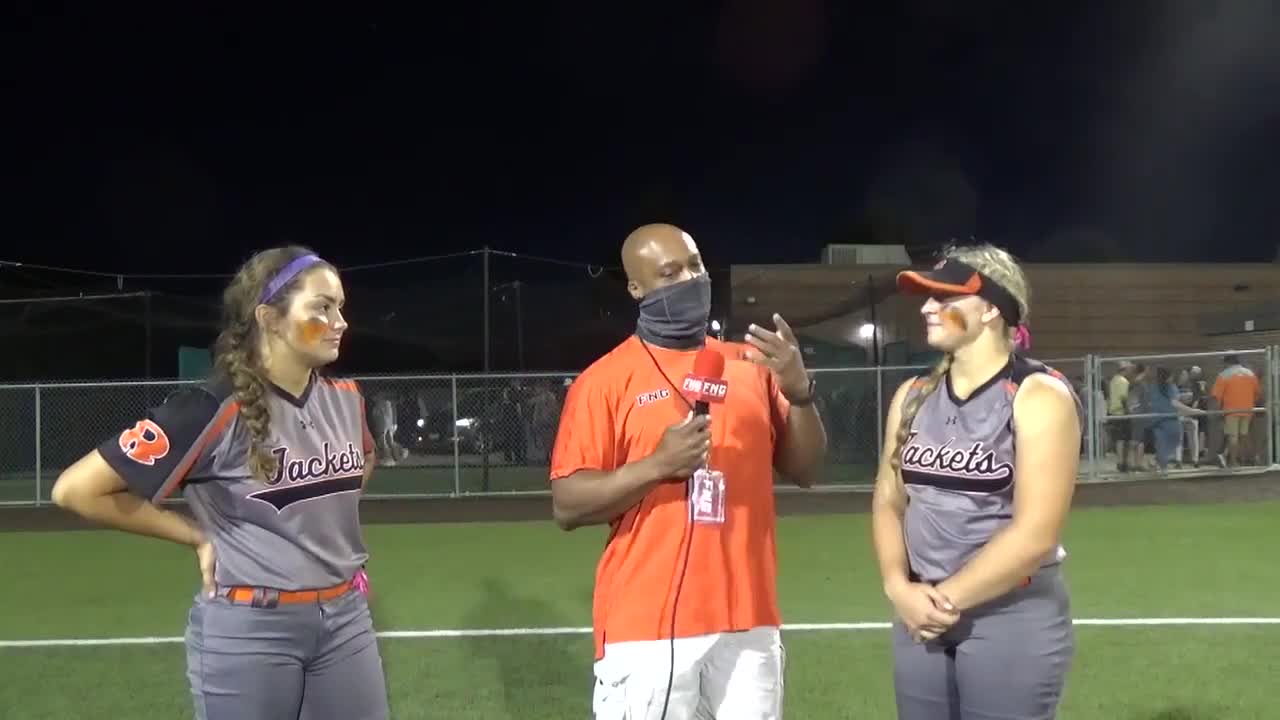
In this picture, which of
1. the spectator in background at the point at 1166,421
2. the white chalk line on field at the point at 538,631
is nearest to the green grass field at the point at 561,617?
the white chalk line on field at the point at 538,631

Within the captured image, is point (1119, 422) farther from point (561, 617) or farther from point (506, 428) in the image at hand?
point (561, 617)

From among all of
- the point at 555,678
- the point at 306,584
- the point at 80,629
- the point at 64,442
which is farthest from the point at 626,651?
the point at 64,442

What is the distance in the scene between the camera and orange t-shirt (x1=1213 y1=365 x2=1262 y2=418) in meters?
17.2

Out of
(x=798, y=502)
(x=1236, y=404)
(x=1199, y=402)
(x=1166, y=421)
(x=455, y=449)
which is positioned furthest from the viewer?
(x=1199, y=402)

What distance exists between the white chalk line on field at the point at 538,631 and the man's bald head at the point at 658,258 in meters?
4.70

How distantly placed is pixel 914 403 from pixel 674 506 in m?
0.81

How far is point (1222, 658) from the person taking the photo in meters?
6.36

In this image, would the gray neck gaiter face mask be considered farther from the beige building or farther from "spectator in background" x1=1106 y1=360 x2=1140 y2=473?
the beige building

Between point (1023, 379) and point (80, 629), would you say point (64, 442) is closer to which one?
point (80, 629)

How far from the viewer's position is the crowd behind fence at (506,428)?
1717 cm

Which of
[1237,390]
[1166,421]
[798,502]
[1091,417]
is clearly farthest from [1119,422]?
[798,502]

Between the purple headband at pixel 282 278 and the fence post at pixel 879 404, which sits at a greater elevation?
the purple headband at pixel 282 278

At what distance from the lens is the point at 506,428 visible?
1798 cm

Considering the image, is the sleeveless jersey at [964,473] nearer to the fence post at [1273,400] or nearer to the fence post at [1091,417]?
the fence post at [1091,417]
